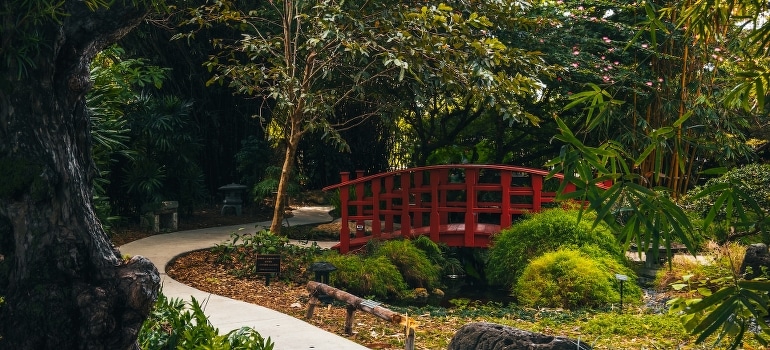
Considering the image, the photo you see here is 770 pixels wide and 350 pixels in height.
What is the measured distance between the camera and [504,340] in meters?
4.80

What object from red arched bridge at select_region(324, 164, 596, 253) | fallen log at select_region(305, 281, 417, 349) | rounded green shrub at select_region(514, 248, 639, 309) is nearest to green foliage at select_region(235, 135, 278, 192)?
red arched bridge at select_region(324, 164, 596, 253)

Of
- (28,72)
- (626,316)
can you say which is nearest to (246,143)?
(626,316)

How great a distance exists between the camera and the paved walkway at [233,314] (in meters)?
6.15

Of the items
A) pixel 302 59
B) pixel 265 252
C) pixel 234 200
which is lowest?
pixel 265 252

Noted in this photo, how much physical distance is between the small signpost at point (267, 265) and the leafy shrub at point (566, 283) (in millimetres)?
2647

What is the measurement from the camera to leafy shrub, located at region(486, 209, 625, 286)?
9891 mm

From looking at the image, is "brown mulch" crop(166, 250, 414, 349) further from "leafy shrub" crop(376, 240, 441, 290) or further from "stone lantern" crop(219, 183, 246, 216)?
"stone lantern" crop(219, 183, 246, 216)

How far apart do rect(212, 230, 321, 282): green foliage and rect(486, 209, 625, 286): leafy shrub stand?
2.26 m

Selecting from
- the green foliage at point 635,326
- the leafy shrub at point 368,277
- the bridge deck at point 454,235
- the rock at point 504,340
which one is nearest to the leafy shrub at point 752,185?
the bridge deck at point 454,235

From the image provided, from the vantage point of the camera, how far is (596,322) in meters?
7.55

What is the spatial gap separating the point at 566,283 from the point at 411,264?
188cm

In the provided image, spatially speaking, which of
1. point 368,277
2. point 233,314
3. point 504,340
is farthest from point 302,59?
point 504,340

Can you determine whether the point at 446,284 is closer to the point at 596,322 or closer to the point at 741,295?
the point at 596,322

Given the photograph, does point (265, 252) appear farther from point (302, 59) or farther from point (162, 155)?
point (162, 155)
